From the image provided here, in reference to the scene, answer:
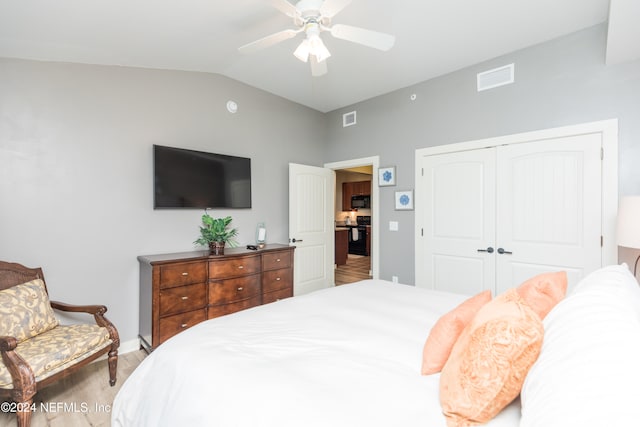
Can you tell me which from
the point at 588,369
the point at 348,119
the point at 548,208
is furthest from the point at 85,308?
the point at 548,208

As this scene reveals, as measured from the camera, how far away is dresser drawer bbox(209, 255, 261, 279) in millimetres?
Answer: 3014

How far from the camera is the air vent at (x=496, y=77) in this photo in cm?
307

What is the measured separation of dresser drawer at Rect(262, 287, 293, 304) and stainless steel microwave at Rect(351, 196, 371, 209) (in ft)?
19.3

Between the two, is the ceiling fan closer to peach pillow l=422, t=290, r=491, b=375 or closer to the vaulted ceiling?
the vaulted ceiling

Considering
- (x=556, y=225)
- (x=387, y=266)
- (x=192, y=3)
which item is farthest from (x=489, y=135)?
(x=192, y=3)

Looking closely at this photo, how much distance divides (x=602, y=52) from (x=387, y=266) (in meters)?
2.99

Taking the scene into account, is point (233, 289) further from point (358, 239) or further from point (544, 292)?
point (358, 239)

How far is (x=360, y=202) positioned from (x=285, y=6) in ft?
25.1

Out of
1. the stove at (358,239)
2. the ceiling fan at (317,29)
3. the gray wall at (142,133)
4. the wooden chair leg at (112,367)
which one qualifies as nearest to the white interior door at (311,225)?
the gray wall at (142,133)

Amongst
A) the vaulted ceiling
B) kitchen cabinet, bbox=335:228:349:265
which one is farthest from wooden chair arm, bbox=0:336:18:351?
kitchen cabinet, bbox=335:228:349:265

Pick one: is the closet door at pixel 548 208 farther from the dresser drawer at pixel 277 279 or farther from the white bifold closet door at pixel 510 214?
the dresser drawer at pixel 277 279

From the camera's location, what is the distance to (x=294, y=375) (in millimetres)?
1091

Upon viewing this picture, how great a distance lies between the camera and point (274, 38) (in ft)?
6.91

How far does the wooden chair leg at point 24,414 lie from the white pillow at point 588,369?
250cm
